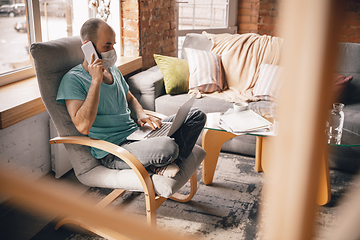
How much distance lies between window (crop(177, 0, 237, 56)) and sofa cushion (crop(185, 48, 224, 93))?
44.7 inches

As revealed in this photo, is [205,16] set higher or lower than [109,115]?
higher

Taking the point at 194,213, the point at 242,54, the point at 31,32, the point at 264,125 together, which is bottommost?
the point at 194,213

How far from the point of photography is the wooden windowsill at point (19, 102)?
5.51ft

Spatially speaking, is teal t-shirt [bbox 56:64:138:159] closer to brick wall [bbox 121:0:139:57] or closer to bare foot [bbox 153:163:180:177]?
bare foot [bbox 153:163:180:177]

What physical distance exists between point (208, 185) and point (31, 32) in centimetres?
170

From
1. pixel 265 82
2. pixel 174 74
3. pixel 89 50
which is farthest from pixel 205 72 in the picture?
pixel 89 50

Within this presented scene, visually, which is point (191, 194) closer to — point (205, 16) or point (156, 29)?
point (156, 29)

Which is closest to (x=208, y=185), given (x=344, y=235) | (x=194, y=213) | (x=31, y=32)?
(x=194, y=213)

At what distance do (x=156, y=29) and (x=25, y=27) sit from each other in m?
1.48

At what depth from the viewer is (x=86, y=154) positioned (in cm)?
165

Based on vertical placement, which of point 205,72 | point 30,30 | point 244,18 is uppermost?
point 244,18

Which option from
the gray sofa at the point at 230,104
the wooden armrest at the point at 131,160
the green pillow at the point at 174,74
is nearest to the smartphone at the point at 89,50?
the wooden armrest at the point at 131,160

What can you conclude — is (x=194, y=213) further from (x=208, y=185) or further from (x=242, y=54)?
(x=242, y=54)

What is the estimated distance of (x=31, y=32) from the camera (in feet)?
7.50
